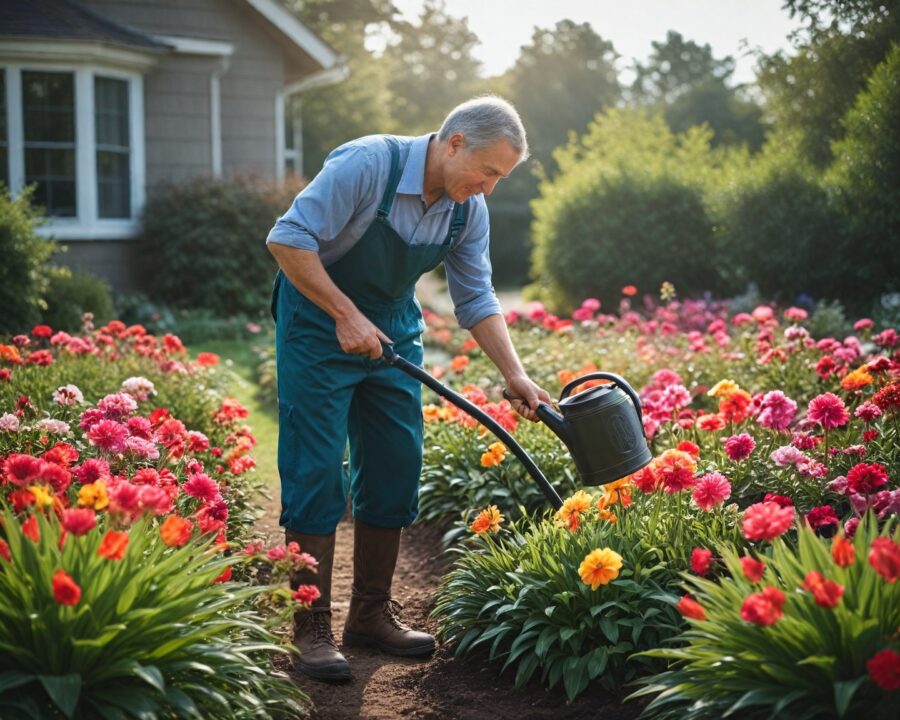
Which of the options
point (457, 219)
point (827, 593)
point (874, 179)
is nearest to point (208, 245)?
point (874, 179)

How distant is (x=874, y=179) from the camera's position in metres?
9.06

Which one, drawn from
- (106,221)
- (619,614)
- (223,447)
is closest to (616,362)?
(223,447)

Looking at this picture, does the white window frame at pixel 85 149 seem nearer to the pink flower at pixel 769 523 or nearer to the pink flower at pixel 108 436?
the pink flower at pixel 108 436

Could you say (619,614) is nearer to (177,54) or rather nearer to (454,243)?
(454,243)

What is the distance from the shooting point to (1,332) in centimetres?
880

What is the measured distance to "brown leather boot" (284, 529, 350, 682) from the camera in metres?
3.35

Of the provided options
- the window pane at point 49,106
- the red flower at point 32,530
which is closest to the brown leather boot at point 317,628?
the red flower at point 32,530

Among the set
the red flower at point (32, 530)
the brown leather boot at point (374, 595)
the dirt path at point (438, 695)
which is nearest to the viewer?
the red flower at point (32, 530)

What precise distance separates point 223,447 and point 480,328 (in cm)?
219

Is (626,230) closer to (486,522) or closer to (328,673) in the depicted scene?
(486,522)

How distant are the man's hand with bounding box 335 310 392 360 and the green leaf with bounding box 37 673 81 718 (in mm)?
1293

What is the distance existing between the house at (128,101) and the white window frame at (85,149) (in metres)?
0.01

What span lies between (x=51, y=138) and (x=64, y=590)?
37.2ft

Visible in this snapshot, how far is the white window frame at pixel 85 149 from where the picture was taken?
1195 cm
